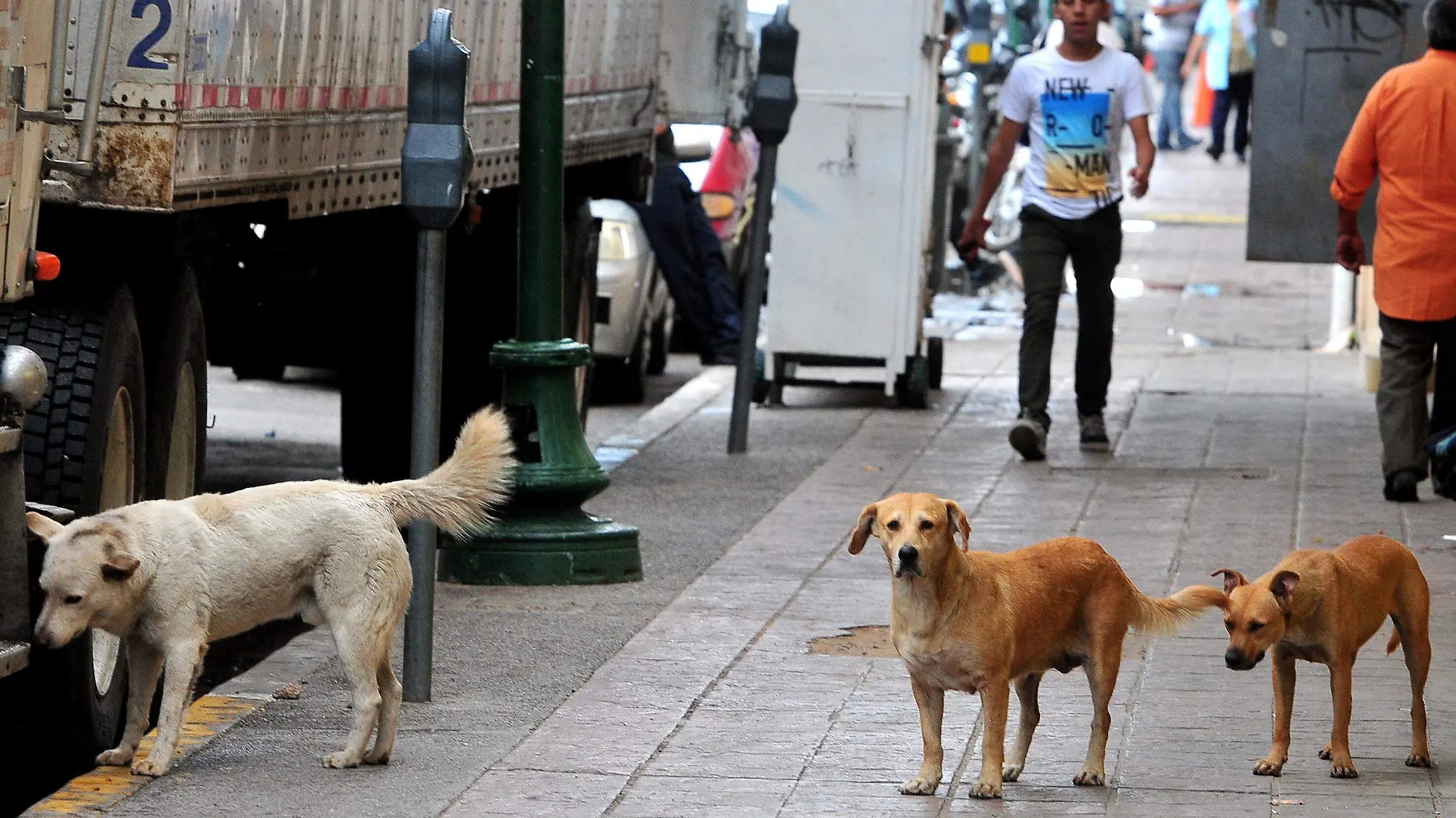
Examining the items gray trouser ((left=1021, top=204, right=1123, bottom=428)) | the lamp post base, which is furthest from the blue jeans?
the lamp post base

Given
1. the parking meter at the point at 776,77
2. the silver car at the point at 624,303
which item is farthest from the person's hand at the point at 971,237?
the silver car at the point at 624,303

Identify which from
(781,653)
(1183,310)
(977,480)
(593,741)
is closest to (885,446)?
(977,480)

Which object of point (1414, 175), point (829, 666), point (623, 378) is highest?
point (1414, 175)

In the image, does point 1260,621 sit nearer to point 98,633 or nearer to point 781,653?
point 781,653

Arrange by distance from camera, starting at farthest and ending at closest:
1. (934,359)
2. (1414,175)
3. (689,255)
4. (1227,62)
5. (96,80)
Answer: (1227,62), (689,255), (934,359), (1414,175), (96,80)

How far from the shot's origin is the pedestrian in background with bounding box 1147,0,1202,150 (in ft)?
104

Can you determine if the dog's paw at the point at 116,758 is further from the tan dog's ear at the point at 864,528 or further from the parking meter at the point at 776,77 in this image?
the parking meter at the point at 776,77

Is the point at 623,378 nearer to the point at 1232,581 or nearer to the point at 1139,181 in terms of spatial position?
the point at 1139,181

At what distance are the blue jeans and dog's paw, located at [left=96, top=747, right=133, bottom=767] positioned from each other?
27.2m

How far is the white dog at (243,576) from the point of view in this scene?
5336mm

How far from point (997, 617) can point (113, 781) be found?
212cm

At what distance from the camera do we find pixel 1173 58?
31375 millimetres

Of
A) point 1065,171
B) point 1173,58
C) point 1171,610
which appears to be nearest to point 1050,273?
point 1065,171

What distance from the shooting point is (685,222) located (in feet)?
47.1
